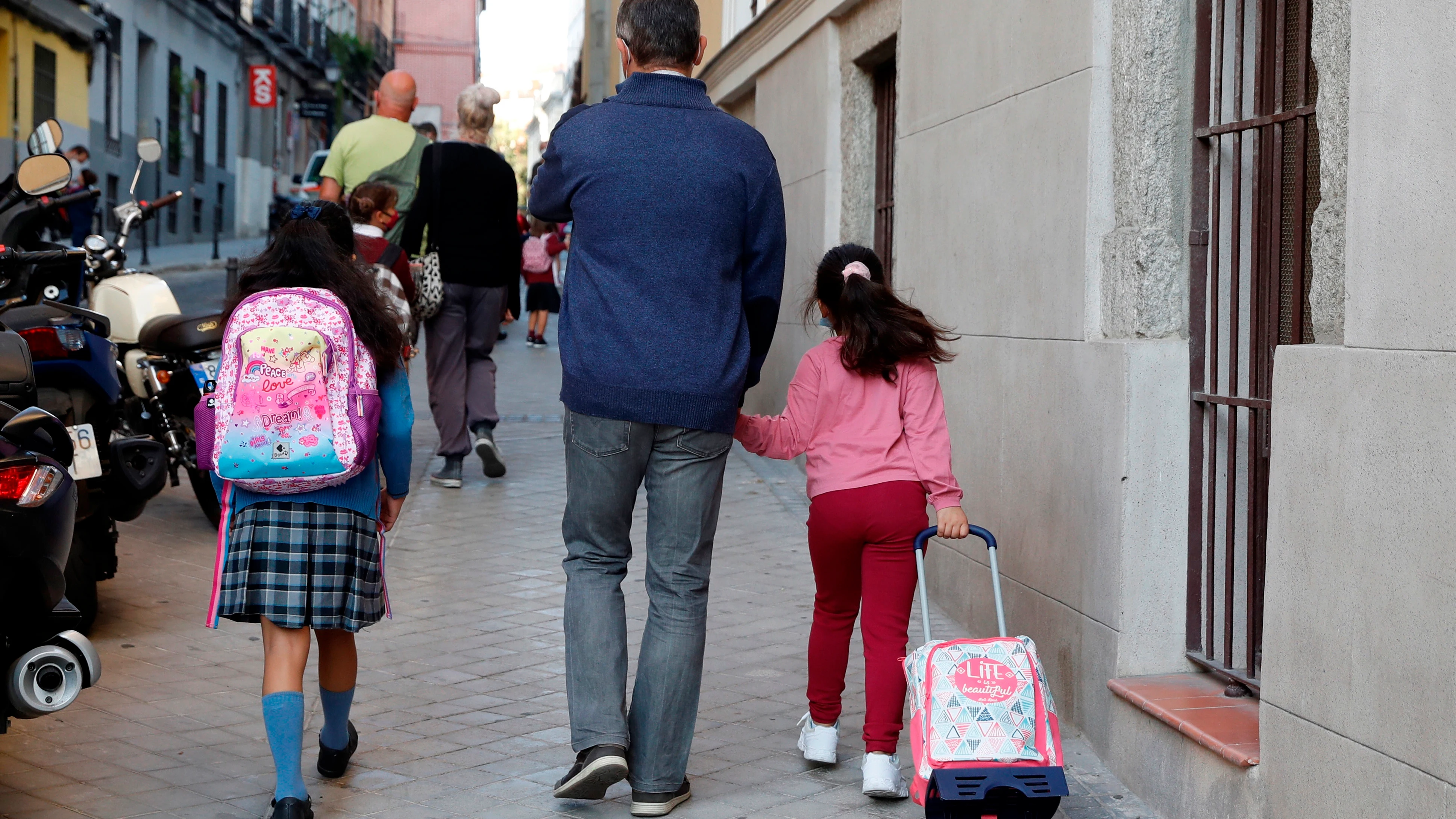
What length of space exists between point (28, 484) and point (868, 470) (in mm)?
2139

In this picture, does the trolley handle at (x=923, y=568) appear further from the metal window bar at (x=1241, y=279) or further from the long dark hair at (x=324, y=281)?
the long dark hair at (x=324, y=281)

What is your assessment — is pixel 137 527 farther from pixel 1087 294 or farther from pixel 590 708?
pixel 1087 294

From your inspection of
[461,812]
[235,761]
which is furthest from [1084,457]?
[235,761]

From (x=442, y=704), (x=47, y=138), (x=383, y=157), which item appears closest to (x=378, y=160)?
(x=383, y=157)

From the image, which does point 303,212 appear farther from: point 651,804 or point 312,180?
point 312,180

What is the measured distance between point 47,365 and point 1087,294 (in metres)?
3.85

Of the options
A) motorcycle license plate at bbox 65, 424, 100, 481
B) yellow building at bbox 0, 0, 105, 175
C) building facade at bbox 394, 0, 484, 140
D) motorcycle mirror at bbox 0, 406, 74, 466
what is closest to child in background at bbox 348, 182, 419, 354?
motorcycle license plate at bbox 65, 424, 100, 481

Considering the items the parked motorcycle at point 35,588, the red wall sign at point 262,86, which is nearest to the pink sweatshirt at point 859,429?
the parked motorcycle at point 35,588

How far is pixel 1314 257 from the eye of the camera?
11.5 ft

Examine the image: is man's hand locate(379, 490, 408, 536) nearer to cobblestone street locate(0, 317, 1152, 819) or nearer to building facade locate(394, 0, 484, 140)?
cobblestone street locate(0, 317, 1152, 819)

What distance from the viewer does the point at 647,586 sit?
13.3 feet

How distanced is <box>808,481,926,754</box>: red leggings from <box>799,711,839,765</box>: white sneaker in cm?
18

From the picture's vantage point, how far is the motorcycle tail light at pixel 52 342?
18.9 ft

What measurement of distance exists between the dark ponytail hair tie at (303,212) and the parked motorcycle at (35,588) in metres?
0.85
